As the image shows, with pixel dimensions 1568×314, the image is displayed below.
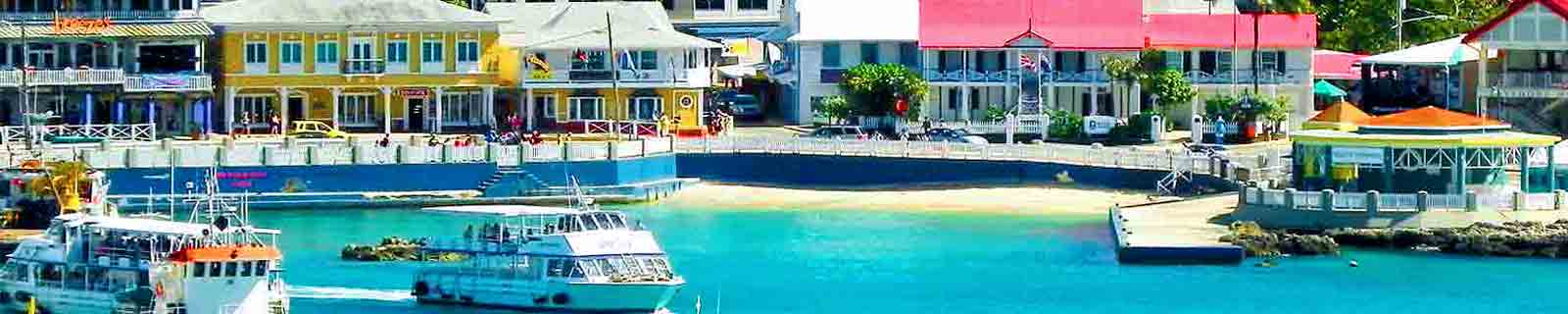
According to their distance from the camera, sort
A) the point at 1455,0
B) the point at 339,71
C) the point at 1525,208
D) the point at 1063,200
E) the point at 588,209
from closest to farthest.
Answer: the point at 588,209 < the point at 1525,208 < the point at 1063,200 < the point at 339,71 < the point at 1455,0

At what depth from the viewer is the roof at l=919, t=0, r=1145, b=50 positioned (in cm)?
13850

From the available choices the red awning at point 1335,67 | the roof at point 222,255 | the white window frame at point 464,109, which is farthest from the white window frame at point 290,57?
the roof at point 222,255

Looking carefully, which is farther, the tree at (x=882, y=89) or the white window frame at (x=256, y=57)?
the tree at (x=882, y=89)

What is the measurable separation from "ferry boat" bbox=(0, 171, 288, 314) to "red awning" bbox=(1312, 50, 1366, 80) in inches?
2153

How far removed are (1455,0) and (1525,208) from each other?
1408 inches

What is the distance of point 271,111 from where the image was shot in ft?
Answer: 449

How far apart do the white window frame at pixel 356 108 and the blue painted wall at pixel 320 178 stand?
35.2 ft

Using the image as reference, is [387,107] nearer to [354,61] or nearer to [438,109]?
[438,109]

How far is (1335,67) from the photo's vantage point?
145m

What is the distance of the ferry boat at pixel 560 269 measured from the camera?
311 ft

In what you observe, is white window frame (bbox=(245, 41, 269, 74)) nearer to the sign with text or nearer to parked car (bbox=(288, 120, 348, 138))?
parked car (bbox=(288, 120, 348, 138))

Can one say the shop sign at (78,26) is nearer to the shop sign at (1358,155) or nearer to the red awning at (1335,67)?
the red awning at (1335,67)

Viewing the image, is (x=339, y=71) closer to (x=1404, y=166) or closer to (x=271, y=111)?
(x=271, y=111)

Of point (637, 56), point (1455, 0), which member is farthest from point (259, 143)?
point (1455, 0)
